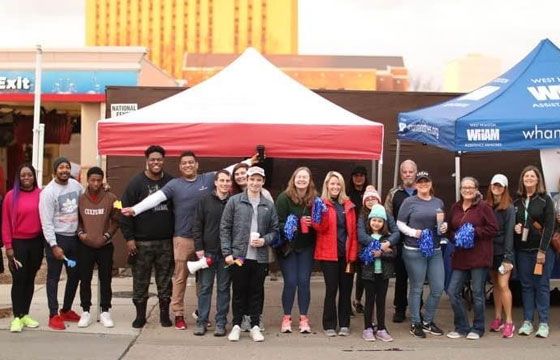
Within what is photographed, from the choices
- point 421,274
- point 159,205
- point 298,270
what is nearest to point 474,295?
point 421,274

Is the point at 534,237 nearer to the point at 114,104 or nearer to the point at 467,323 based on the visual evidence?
the point at 467,323

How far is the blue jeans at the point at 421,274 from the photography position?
7.53 meters

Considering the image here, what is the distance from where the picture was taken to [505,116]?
8008mm

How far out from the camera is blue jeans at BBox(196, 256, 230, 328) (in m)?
7.54

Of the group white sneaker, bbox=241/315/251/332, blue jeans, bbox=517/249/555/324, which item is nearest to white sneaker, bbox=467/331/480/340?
blue jeans, bbox=517/249/555/324

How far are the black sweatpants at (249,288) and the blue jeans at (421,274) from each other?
1545mm

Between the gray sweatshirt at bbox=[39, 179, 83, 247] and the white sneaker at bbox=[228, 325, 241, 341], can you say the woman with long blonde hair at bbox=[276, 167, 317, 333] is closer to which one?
the white sneaker at bbox=[228, 325, 241, 341]

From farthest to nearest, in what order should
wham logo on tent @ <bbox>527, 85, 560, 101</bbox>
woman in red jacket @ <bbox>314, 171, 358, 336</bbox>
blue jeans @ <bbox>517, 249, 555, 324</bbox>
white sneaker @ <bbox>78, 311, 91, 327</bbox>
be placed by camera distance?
wham logo on tent @ <bbox>527, 85, 560, 101</bbox>
white sneaker @ <bbox>78, 311, 91, 327</bbox>
blue jeans @ <bbox>517, 249, 555, 324</bbox>
woman in red jacket @ <bbox>314, 171, 358, 336</bbox>

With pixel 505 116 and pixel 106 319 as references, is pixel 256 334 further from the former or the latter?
pixel 505 116

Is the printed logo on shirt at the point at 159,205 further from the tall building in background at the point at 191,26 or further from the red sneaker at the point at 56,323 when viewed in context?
the tall building in background at the point at 191,26

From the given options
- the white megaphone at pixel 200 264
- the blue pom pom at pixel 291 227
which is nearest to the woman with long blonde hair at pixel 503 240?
the blue pom pom at pixel 291 227

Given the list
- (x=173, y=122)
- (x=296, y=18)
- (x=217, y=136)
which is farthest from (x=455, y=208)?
(x=296, y=18)

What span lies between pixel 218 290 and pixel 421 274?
7.03 feet

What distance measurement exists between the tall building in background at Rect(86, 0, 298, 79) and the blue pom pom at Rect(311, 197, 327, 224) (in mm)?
81493
